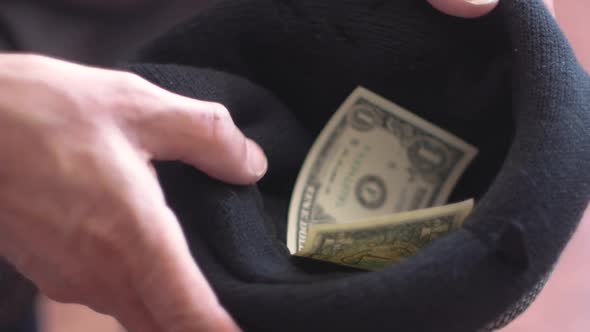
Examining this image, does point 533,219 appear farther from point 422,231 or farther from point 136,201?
point 136,201

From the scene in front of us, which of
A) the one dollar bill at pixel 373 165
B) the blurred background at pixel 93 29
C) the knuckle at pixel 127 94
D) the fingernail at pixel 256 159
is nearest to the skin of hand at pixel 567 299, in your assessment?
the blurred background at pixel 93 29

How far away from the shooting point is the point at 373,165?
539 millimetres

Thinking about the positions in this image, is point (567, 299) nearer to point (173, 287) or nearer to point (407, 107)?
point (407, 107)

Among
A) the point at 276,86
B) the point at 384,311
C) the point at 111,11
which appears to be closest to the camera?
the point at 384,311

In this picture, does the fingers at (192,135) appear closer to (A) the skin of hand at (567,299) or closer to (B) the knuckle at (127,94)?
(B) the knuckle at (127,94)

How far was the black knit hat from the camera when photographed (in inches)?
13.6

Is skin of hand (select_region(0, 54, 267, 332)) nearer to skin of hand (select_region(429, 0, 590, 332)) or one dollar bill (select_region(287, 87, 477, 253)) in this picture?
one dollar bill (select_region(287, 87, 477, 253))

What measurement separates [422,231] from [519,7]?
0.17 meters

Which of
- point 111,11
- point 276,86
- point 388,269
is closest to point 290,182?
point 276,86

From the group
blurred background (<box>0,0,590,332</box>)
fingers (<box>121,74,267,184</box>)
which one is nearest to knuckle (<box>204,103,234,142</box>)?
fingers (<box>121,74,267,184</box>)

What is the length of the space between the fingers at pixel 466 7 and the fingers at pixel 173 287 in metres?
0.25

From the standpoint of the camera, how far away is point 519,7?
0.45m

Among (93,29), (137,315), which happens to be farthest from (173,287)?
(93,29)

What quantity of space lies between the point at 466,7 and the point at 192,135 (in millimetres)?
219
